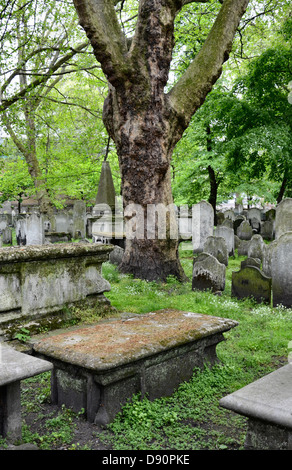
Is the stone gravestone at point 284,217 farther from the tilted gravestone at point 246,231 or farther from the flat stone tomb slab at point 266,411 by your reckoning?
the flat stone tomb slab at point 266,411

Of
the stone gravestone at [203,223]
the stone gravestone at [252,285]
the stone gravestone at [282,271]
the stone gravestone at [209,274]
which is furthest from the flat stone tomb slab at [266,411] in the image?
the stone gravestone at [203,223]

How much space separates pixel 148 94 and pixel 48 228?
15615 mm

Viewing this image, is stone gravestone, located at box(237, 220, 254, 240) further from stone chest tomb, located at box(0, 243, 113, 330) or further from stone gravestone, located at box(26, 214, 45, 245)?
stone chest tomb, located at box(0, 243, 113, 330)

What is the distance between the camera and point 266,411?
94.3 inches

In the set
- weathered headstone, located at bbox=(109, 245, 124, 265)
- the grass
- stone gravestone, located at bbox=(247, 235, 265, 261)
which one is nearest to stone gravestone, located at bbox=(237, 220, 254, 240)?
stone gravestone, located at bbox=(247, 235, 265, 261)

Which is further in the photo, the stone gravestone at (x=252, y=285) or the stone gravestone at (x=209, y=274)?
the stone gravestone at (x=209, y=274)

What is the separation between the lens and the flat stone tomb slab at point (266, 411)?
7.78ft

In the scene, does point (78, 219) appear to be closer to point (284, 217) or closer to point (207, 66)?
point (284, 217)

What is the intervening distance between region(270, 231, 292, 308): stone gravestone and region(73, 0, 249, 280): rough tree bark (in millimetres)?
2230

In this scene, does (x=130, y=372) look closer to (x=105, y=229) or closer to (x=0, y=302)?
(x=0, y=302)

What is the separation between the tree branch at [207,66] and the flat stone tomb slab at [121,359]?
215 inches

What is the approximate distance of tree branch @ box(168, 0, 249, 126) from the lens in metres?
8.42

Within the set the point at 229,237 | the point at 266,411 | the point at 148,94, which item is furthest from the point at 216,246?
the point at 266,411
